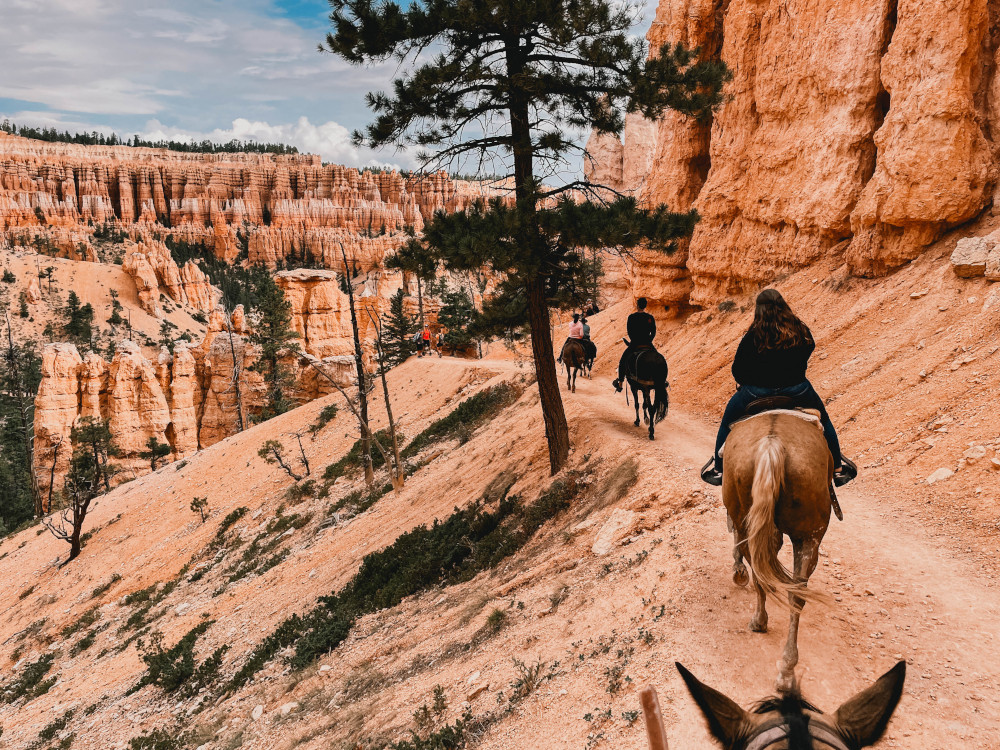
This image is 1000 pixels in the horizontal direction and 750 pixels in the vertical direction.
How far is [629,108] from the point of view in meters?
9.06

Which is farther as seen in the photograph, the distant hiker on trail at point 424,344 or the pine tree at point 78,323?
the pine tree at point 78,323

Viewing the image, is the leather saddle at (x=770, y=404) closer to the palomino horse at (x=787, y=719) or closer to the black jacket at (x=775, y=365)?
the black jacket at (x=775, y=365)

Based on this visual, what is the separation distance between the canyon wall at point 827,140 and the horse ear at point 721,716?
786 centimetres

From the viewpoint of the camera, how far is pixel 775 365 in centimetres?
479

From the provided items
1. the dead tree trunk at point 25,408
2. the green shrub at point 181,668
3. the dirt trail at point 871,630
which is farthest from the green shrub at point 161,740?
the dead tree trunk at point 25,408

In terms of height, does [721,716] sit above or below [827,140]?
below

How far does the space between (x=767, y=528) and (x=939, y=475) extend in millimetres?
4837

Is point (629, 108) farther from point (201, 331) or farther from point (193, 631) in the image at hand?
point (201, 331)

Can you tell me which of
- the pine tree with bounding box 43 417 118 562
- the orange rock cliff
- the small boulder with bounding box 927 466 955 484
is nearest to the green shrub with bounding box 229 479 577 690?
the small boulder with bounding box 927 466 955 484

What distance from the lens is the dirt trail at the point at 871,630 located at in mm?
3967

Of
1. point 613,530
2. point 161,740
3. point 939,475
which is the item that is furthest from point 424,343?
point 939,475

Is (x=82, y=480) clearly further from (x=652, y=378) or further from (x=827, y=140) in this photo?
(x=827, y=140)

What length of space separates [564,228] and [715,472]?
15.4ft

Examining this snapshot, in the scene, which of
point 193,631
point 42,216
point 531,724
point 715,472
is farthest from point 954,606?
point 42,216
